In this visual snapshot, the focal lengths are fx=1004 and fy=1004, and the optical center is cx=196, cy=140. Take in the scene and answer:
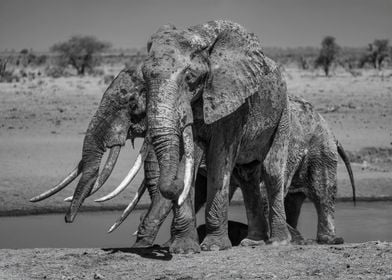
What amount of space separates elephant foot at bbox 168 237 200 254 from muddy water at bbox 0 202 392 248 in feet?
10.4

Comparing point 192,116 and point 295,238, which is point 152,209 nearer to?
point 192,116

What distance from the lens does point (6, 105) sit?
21.0 meters

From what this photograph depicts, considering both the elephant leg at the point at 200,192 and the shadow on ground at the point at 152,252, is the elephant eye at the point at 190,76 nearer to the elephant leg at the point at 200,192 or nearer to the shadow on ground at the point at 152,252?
the shadow on ground at the point at 152,252

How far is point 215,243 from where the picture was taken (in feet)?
25.3

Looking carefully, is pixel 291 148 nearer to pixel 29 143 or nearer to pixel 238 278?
pixel 238 278

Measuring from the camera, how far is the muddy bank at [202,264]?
6766 mm

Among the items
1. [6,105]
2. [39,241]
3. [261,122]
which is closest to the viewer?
[261,122]

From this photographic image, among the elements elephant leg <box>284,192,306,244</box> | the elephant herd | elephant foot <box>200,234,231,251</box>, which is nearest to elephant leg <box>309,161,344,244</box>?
elephant leg <box>284,192,306,244</box>

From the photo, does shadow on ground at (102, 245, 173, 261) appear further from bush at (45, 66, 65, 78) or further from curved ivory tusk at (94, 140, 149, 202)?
bush at (45, 66, 65, 78)

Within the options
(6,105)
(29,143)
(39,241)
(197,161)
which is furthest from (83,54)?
(197,161)

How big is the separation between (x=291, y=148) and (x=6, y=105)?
40.4 feet

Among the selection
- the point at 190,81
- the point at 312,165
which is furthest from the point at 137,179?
the point at 190,81

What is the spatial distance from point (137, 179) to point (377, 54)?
33.8 m

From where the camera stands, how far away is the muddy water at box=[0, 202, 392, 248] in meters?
10.7
